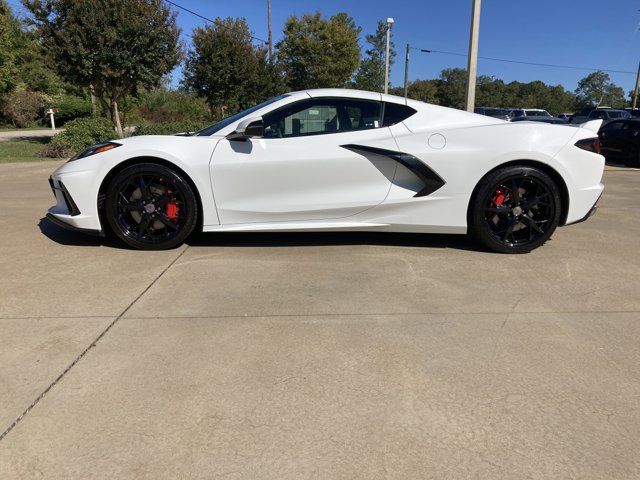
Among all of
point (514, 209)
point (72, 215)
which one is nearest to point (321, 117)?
point (514, 209)

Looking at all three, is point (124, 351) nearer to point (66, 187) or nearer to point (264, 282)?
point (264, 282)

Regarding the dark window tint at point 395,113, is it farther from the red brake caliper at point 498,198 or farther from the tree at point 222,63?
the tree at point 222,63

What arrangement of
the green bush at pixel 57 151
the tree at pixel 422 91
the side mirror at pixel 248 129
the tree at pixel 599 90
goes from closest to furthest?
the side mirror at pixel 248 129, the green bush at pixel 57 151, the tree at pixel 422 91, the tree at pixel 599 90

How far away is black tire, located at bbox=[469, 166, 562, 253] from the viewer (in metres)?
4.41

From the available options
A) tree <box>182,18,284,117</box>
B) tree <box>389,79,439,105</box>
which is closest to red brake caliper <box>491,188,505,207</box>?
tree <box>182,18,284,117</box>

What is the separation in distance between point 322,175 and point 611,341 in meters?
2.49

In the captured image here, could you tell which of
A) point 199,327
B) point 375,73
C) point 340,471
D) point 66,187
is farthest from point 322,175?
point 375,73

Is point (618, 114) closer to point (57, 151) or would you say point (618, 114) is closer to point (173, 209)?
point (57, 151)

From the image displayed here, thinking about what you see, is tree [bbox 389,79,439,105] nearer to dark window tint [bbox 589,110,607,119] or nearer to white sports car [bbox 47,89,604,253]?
dark window tint [bbox 589,110,607,119]

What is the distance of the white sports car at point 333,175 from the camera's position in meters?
4.32

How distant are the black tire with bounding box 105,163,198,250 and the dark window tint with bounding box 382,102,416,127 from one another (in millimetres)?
1850

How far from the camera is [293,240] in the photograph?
4.99m

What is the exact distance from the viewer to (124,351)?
2738mm

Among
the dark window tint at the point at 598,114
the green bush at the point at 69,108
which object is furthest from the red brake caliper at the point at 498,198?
the green bush at the point at 69,108
